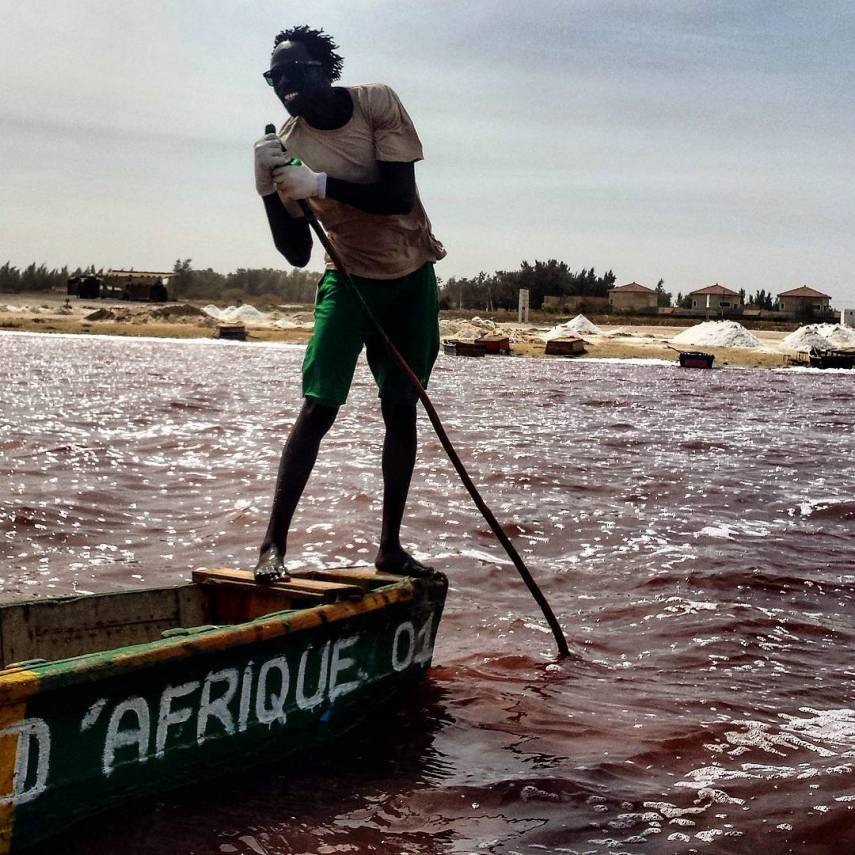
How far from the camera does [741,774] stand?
3965 mm

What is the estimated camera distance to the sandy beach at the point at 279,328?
1735 inches

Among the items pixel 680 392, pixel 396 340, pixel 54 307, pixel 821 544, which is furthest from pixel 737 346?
pixel 396 340

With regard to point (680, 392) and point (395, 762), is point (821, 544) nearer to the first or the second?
point (395, 762)

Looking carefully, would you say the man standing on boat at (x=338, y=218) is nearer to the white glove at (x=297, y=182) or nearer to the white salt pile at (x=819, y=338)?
the white glove at (x=297, y=182)

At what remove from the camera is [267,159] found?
3924 millimetres

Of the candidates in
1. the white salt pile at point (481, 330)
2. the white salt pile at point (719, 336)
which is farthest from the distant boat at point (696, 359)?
the white salt pile at point (481, 330)

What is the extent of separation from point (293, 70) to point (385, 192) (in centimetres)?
54

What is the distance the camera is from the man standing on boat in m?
4.08

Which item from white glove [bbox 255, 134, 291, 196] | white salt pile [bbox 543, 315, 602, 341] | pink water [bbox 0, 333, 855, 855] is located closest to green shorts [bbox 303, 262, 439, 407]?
white glove [bbox 255, 134, 291, 196]

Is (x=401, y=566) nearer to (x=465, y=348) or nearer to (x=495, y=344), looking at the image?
(x=465, y=348)

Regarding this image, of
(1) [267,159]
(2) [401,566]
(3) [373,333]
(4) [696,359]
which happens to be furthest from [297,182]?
(4) [696,359]

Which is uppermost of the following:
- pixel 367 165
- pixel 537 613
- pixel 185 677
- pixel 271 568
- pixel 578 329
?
pixel 578 329

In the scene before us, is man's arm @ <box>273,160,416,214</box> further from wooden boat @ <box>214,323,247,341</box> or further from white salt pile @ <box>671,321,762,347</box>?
white salt pile @ <box>671,321,762,347</box>

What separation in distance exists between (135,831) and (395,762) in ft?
3.40
